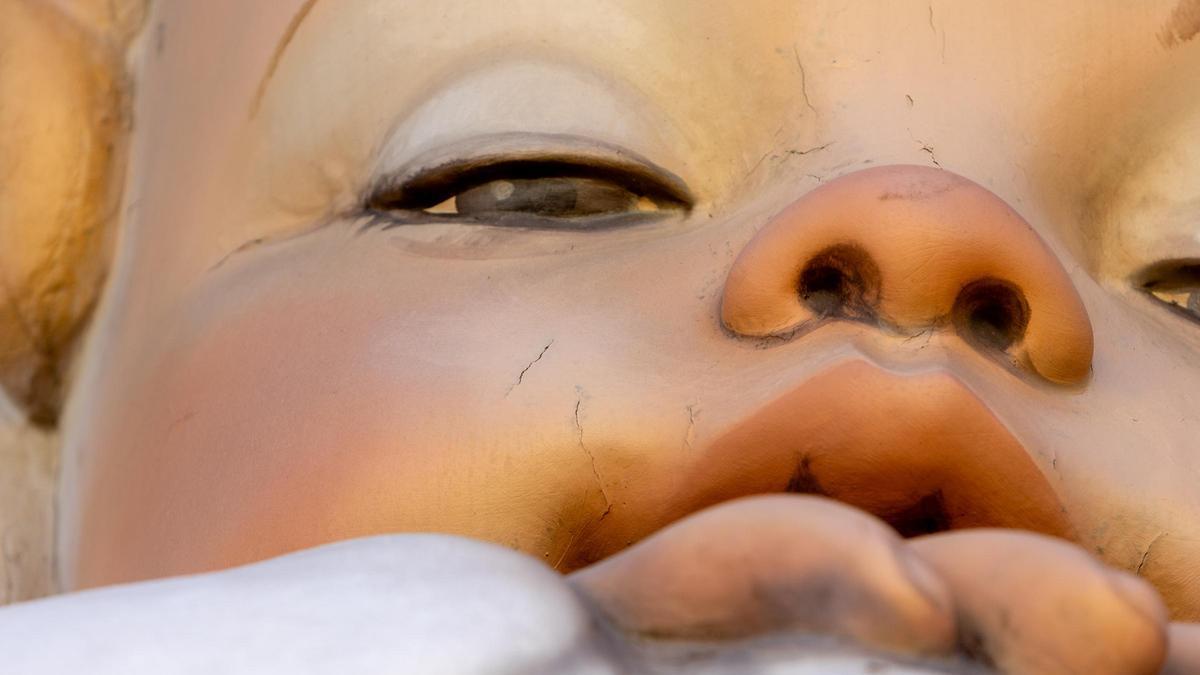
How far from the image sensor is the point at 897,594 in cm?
50

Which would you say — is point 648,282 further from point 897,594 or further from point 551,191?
point 897,594

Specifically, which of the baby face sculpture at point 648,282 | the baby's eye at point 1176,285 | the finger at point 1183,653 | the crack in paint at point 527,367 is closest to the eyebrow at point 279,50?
the baby face sculpture at point 648,282

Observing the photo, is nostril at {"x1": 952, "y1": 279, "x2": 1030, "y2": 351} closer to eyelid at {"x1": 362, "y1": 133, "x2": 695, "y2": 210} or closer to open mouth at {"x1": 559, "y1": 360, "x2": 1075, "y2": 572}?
open mouth at {"x1": 559, "y1": 360, "x2": 1075, "y2": 572}

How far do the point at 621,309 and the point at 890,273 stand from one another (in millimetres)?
165

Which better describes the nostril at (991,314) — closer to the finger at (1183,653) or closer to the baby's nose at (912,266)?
the baby's nose at (912,266)

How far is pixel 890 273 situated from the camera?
0.74 m

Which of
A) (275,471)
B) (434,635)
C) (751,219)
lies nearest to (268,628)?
(434,635)

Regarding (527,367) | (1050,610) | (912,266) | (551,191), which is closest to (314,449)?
(527,367)

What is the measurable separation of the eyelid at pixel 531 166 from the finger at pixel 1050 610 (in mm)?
444

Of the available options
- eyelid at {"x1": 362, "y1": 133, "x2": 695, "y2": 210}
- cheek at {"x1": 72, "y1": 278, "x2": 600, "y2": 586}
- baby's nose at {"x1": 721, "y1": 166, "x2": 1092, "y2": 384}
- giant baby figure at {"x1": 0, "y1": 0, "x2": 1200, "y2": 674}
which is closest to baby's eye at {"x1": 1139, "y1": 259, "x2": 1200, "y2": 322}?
giant baby figure at {"x1": 0, "y1": 0, "x2": 1200, "y2": 674}

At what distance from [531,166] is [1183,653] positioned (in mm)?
530

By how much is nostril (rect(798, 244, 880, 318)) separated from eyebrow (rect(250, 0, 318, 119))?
0.46 m

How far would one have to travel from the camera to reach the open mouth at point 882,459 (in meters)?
0.70

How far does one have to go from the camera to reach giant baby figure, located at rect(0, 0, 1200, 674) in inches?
19.8
